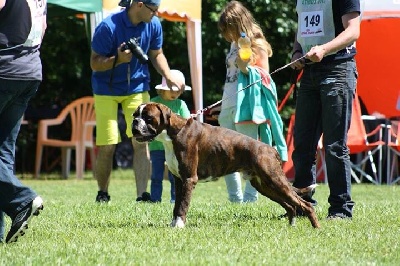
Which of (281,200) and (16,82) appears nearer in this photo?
(16,82)

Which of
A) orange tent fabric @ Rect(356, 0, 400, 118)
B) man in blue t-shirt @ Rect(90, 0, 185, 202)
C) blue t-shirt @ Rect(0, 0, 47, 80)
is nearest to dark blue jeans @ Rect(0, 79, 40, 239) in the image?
blue t-shirt @ Rect(0, 0, 47, 80)

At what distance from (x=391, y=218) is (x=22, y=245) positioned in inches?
119

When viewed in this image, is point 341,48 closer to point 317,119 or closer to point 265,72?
point 317,119

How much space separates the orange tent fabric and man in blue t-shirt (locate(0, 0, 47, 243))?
9.72m

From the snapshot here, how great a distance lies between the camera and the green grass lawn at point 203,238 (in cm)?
496

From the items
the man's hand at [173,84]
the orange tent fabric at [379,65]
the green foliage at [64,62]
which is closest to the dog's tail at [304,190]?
the man's hand at [173,84]

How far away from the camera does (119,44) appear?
8.77 m

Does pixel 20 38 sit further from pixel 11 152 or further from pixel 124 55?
pixel 124 55

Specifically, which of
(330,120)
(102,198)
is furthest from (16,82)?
(102,198)

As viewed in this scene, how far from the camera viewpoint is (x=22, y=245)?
550 cm

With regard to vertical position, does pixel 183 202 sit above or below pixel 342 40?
below

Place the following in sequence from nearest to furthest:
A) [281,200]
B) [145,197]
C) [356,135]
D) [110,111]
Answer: [281,200] < [110,111] < [145,197] < [356,135]

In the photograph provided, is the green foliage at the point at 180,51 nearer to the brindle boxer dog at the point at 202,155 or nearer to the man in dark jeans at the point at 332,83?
the man in dark jeans at the point at 332,83

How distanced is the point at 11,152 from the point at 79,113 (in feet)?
35.1
